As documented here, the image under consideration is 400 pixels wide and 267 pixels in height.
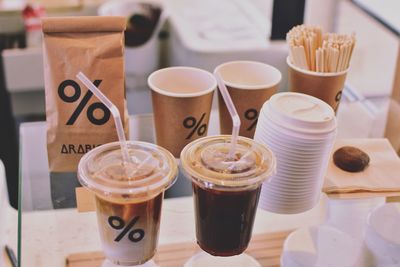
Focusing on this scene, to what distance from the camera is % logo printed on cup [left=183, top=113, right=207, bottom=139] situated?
1040mm

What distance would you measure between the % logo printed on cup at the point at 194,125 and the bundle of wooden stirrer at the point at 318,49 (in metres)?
0.22

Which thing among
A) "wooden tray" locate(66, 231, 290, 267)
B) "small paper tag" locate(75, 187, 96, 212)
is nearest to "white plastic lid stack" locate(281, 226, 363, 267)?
"wooden tray" locate(66, 231, 290, 267)

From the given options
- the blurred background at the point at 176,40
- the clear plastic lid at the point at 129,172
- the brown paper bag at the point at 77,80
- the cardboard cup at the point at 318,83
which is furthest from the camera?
the blurred background at the point at 176,40

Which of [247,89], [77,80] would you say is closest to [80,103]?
[77,80]

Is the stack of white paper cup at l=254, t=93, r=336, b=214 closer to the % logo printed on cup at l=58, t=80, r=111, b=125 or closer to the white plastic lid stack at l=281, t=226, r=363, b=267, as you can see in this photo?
the white plastic lid stack at l=281, t=226, r=363, b=267

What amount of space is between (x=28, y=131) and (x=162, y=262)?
1.55 feet

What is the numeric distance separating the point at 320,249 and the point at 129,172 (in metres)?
0.44

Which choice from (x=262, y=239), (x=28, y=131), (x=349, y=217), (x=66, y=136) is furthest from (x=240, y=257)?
(x=28, y=131)

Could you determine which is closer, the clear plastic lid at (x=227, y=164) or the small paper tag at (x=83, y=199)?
the clear plastic lid at (x=227, y=164)

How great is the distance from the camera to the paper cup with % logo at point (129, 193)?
0.81m

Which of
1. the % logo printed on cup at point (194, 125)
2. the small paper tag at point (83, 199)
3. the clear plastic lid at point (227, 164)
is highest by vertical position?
the clear plastic lid at point (227, 164)

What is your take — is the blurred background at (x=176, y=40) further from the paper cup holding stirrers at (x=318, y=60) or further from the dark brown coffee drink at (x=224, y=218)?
the dark brown coffee drink at (x=224, y=218)

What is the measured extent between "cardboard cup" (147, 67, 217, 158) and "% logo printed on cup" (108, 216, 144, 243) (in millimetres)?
212

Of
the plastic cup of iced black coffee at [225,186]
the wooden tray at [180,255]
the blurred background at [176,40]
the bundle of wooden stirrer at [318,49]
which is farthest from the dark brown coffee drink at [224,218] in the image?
the blurred background at [176,40]
